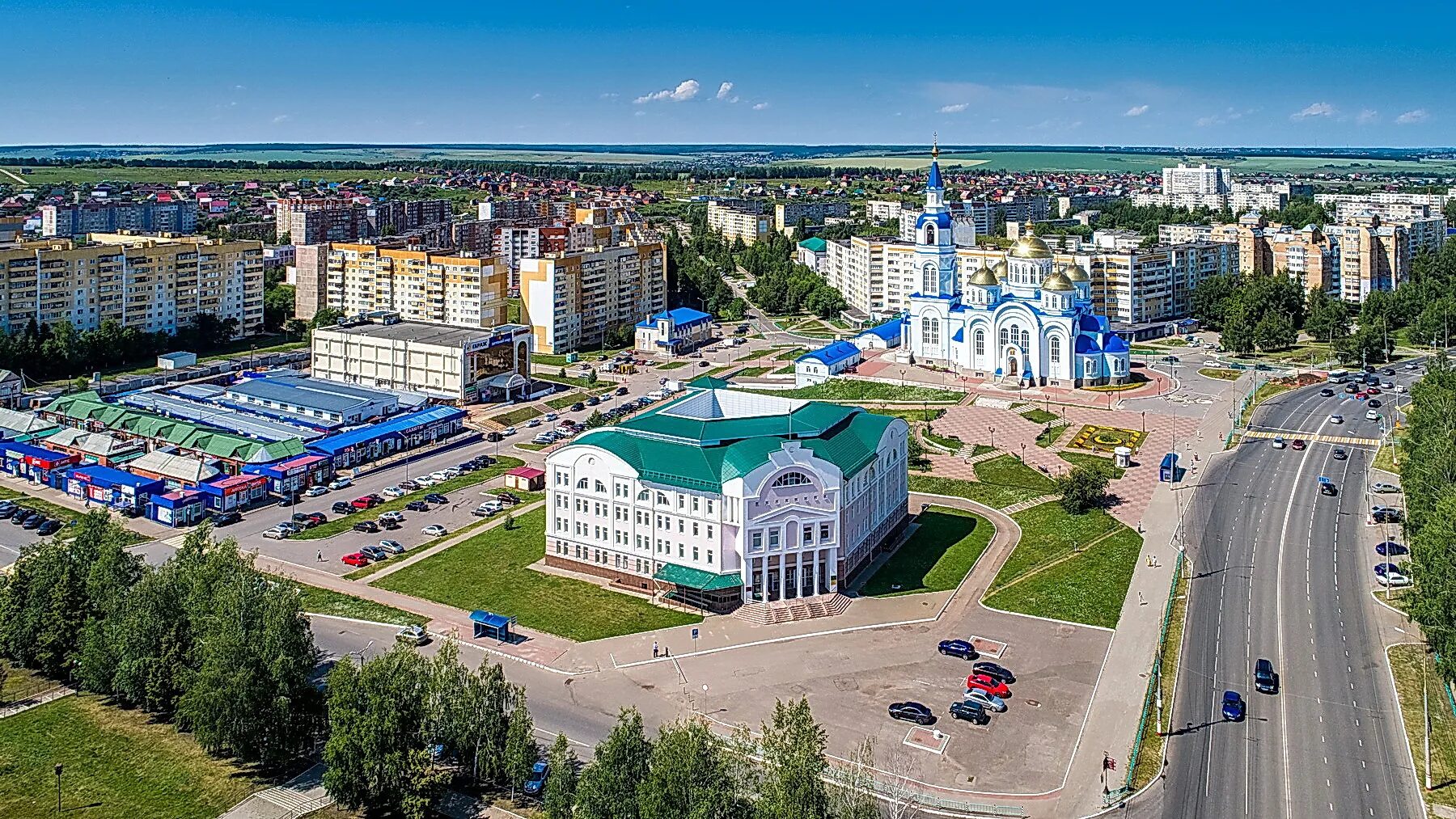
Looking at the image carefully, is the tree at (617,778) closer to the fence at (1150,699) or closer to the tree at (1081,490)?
the fence at (1150,699)

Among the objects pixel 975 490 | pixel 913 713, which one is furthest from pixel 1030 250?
pixel 913 713

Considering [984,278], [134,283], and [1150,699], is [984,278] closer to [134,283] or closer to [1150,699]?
[1150,699]

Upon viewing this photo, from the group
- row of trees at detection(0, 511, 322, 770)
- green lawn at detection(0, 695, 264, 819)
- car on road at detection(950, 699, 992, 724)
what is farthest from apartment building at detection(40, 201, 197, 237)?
car on road at detection(950, 699, 992, 724)

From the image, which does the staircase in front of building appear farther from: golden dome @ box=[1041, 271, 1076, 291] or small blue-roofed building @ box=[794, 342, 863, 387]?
golden dome @ box=[1041, 271, 1076, 291]

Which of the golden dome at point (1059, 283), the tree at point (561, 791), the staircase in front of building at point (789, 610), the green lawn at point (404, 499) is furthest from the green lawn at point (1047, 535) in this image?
the golden dome at point (1059, 283)

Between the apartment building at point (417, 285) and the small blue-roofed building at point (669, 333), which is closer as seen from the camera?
the apartment building at point (417, 285)
